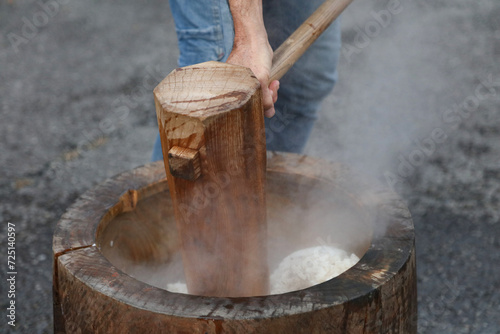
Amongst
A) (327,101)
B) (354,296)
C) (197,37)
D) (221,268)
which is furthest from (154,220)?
(327,101)

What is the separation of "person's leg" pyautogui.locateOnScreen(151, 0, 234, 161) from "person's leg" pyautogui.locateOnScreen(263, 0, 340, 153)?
1.55ft

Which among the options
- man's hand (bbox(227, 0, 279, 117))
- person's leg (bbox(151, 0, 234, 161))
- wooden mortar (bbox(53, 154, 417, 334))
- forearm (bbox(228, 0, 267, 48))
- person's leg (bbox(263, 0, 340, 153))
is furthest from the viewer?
person's leg (bbox(263, 0, 340, 153))

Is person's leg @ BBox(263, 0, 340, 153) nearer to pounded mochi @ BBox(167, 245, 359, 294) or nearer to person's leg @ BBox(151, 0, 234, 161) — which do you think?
person's leg @ BBox(151, 0, 234, 161)

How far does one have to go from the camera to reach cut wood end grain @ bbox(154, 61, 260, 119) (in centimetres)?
119

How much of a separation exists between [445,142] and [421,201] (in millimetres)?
755

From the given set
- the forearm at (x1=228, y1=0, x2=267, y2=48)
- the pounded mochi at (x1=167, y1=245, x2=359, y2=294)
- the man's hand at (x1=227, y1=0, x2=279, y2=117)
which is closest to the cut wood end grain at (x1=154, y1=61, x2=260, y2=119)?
the man's hand at (x1=227, y1=0, x2=279, y2=117)

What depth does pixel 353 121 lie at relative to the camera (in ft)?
12.7

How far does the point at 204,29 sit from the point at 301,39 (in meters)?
0.35

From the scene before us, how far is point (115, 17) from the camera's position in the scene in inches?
236

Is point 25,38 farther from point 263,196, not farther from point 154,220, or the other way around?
point 263,196

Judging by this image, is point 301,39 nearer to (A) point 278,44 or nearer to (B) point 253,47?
(B) point 253,47

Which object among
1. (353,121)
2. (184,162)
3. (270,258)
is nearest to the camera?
(184,162)

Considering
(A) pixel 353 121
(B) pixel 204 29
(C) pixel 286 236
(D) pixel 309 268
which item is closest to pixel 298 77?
(B) pixel 204 29

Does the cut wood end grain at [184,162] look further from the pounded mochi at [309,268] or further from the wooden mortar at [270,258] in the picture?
the pounded mochi at [309,268]
